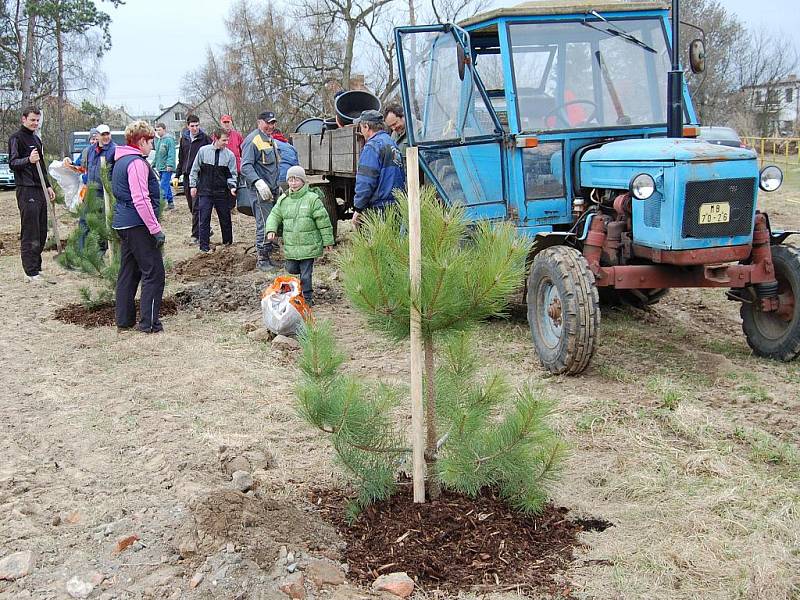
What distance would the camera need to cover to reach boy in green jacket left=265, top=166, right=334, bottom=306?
23.9ft

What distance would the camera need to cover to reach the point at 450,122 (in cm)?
688

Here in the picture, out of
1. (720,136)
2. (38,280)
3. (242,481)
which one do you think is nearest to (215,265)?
(38,280)

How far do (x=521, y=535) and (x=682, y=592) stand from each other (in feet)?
2.06

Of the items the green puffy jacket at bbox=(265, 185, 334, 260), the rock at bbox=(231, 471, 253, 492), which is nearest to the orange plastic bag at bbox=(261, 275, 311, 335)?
the green puffy jacket at bbox=(265, 185, 334, 260)

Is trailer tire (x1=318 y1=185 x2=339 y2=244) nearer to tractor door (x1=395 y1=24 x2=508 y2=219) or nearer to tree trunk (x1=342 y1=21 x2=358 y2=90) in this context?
tractor door (x1=395 y1=24 x2=508 y2=219)

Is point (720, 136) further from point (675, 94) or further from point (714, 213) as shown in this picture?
point (714, 213)

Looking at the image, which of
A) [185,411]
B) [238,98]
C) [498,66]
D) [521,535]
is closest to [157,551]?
[521,535]

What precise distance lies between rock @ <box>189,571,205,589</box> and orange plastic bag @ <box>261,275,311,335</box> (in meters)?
3.60

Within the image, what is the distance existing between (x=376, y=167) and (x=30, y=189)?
4.31 m

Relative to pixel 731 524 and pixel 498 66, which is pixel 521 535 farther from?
pixel 498 66

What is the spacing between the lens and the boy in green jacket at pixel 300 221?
7.27m

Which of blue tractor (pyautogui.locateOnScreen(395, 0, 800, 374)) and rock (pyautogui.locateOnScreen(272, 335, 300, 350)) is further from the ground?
blue tractor (pyautogui.locateOnScreen(395, 0, 800, 374))

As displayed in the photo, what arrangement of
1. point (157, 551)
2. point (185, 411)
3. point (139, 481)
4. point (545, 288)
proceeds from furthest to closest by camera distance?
point (545, 288), point (185, 411), point (139, 481), point (157, 551)

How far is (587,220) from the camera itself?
232 inches
